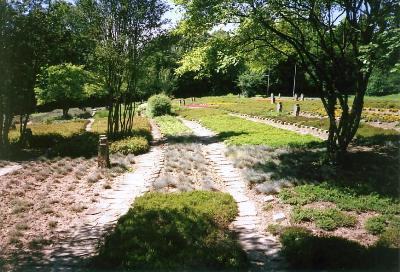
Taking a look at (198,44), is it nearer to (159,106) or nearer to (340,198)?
(340,198)

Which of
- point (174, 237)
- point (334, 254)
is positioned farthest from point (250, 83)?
point (334, 254)

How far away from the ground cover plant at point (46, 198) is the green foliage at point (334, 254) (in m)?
5.68

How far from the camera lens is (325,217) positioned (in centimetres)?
958

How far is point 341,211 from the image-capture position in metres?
10.2

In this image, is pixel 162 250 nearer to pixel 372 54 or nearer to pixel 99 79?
pixel 372 54

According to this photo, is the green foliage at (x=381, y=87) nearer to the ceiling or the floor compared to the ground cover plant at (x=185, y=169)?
nearer to the ceiling

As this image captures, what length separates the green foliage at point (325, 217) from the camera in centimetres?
918

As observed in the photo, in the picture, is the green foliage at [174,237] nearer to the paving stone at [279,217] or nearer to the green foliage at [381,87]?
the paving stone at [279,217]

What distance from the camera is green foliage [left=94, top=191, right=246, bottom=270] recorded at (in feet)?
23.9

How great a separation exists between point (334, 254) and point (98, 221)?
20.6 feet

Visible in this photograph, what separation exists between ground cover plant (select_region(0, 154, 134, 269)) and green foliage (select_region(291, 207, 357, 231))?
6152mm

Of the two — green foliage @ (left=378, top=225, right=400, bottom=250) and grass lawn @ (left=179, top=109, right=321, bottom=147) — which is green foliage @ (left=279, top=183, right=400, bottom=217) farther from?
grass lawn @ (left=179, top=109, right=321, bottom=147)

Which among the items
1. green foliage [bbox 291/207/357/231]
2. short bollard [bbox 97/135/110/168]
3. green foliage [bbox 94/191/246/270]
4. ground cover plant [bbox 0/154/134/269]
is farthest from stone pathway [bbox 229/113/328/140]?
green foliage [bbox 94/191/246/270]

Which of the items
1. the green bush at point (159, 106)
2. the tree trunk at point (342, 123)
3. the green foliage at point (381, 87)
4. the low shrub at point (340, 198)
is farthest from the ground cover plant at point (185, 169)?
the green foliage at point (381, 87)
